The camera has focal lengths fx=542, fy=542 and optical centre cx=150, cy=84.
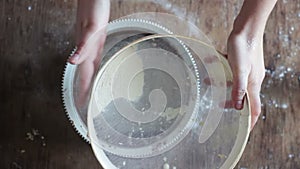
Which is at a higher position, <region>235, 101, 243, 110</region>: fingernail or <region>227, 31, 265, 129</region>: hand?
<region>227, 31, 265, 129</region>: hand

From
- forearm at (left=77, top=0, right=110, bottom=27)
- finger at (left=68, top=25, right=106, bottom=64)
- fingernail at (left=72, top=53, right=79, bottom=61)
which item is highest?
forearm at (left=77, top=0, right=110, bottom=27)

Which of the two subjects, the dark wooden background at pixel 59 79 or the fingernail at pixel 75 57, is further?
the dark wooden background at pixel 59 79

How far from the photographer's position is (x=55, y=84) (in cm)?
99

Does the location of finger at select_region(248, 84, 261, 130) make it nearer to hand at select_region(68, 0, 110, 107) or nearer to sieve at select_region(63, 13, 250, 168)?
sieve at select_region(63, 13, 250, 168)

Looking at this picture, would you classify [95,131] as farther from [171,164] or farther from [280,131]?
[280,131]

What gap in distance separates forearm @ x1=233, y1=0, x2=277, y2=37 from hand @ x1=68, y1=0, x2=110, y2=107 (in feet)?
0.73

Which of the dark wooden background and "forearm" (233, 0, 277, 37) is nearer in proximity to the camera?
"forearm" (233, 0, 277, 37)

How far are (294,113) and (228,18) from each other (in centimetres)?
22

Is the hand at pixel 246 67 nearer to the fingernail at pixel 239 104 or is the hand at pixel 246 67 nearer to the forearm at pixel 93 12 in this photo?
the fingernail at pixel 239 104

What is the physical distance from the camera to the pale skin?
33.6 inches

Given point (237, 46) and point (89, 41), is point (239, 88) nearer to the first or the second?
point (237, 46)

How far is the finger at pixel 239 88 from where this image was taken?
83 cm

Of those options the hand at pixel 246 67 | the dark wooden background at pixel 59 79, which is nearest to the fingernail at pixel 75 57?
the dark wooden background at pixel 59 79

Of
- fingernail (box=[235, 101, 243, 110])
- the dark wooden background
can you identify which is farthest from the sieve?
the dark wooden background
